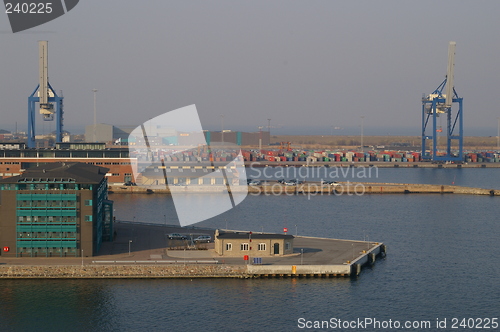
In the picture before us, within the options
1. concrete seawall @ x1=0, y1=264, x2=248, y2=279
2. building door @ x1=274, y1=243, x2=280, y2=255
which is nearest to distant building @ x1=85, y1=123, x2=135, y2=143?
building door @ x1=274, y1=243, x2=280, y2=255

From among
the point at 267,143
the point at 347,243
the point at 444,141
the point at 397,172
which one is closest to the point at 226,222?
the point at 347,243

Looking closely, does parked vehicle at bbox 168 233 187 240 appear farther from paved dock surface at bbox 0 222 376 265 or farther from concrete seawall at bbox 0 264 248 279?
concrete seawall at bbox 0 264 248 279

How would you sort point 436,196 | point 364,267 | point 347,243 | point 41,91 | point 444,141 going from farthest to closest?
point 444,141, point 41,91, point 436,196, point 347,243, point 364,267

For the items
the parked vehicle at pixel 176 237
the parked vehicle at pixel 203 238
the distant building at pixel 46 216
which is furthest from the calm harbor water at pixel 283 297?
the parked vehicle at pixel 176 237

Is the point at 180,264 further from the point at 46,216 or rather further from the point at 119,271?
the point at 46,216

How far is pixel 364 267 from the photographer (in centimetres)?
1702

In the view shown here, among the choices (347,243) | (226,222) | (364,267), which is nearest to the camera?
(364,267)

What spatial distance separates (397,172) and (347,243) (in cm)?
2929

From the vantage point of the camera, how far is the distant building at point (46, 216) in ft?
52.7

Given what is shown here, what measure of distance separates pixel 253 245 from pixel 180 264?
1.81 metres

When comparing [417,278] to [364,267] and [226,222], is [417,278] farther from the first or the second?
[226,222]

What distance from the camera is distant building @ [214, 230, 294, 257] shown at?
16.8 metres

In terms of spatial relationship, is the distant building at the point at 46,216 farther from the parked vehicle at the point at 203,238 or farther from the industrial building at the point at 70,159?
the industrial building at the point at 70,159

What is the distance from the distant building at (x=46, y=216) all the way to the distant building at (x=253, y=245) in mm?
2845
